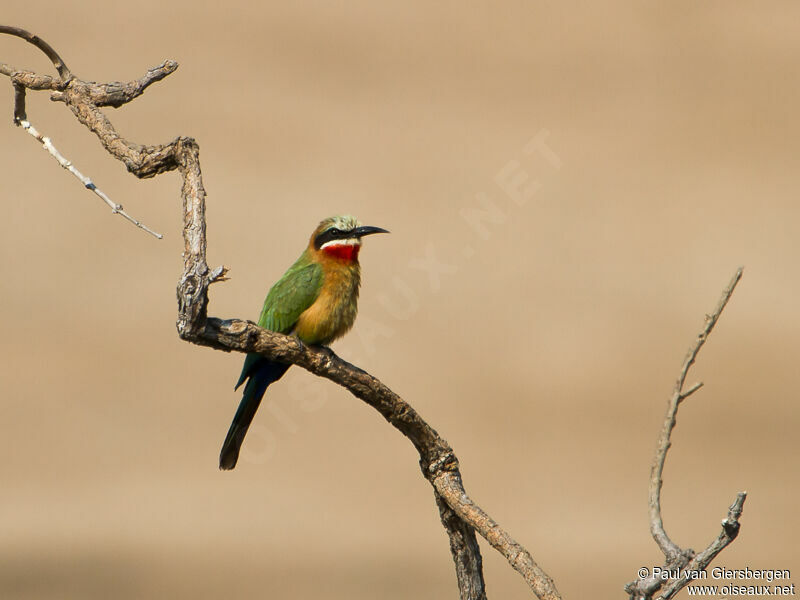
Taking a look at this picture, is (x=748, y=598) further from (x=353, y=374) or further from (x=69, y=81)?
(x=69, y=81)

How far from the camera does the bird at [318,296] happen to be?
2825 mm

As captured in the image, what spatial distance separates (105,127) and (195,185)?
359mm

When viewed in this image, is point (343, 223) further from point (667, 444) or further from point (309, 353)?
point (667, 444)

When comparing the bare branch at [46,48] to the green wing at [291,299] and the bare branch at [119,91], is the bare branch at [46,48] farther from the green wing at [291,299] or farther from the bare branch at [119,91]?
the green wing at [291,299]

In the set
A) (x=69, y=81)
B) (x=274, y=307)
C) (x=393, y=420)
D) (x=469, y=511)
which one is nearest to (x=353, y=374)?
(x=393, y=420)

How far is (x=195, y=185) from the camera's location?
1.64m

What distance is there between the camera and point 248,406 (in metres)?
2.72

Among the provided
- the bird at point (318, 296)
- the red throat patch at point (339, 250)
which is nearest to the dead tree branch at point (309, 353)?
the bird at point (318, 296)

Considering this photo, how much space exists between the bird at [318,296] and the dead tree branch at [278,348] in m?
0.88

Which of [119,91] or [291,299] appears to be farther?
[291,299]

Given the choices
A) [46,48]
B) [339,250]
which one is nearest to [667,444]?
[46,48]

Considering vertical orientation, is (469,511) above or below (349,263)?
below

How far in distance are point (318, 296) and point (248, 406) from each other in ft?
1.50

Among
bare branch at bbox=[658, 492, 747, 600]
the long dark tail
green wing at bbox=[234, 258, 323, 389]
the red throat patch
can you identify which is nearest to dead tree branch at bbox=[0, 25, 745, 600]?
bare branch at bbox=[658, 492, 747, 600]
